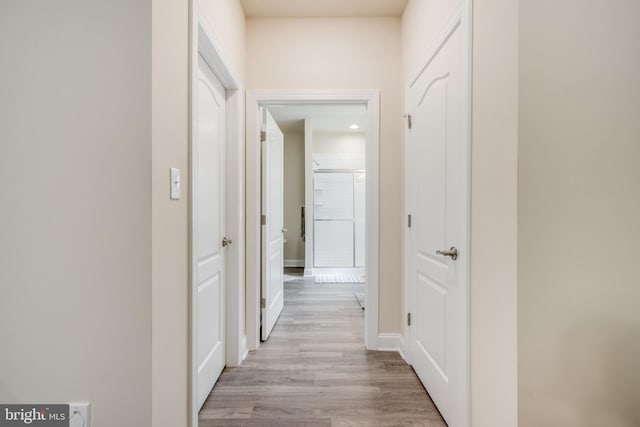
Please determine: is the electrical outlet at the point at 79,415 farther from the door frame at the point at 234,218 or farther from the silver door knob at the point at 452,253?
the silver door knob at the point at 452,253

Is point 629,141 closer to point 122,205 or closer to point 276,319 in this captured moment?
point 122,205

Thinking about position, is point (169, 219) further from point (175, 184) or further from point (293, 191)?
point (293, 191)

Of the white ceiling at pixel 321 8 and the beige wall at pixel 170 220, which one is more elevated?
the white ceiling at pixel 321 8

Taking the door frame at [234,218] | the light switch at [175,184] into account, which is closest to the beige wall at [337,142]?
the door frame at [234,218]

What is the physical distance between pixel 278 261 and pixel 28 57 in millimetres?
2390

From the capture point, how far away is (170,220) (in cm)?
120

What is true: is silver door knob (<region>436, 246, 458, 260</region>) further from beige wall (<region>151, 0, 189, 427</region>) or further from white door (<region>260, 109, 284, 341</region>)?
white door (<region>260, 109, 284, 341</region>)

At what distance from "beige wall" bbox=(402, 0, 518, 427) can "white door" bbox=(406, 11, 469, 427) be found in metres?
0.08

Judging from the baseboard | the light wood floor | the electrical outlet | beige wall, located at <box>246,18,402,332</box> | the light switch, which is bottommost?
the light wood floor

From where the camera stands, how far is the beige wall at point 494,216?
1.08 meters

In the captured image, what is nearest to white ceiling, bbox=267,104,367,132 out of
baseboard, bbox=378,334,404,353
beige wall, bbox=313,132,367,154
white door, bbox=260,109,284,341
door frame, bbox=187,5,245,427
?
beige wall, bbox=313,132,367,154

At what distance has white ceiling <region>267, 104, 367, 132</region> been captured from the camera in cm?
471

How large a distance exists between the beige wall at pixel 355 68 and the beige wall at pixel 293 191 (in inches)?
144

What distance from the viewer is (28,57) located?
1061 millimetres
